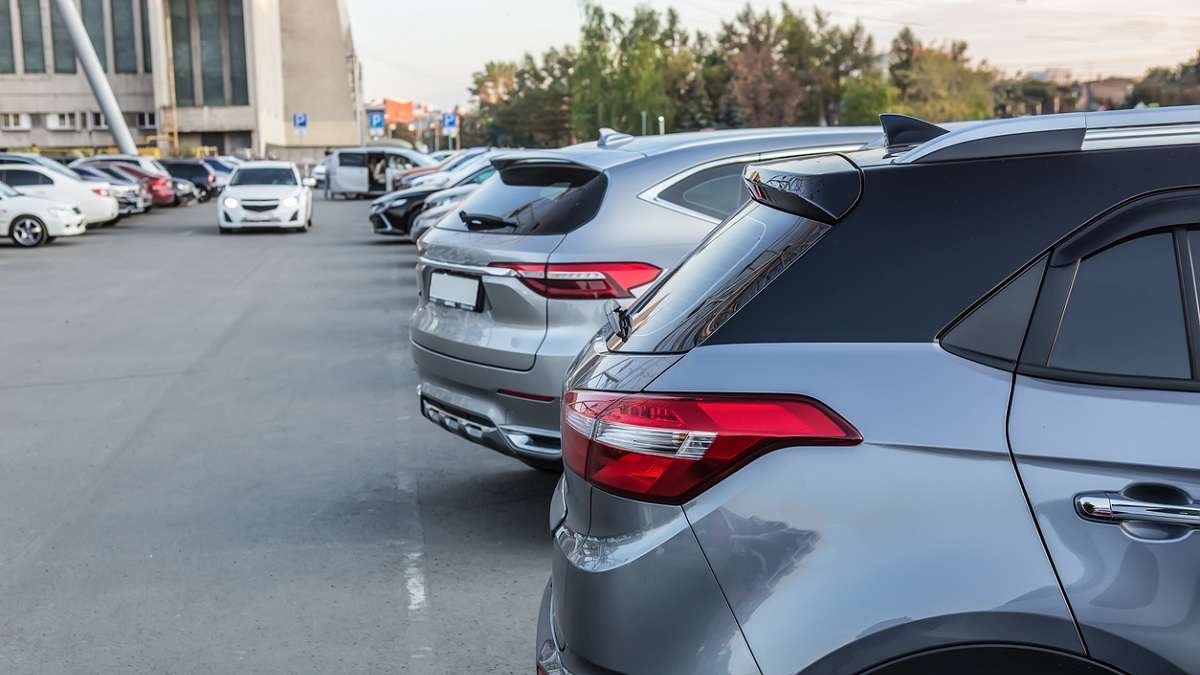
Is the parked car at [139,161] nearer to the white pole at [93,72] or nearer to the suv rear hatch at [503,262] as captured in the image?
the white pole at [93,72]

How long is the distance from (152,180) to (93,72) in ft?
96.0

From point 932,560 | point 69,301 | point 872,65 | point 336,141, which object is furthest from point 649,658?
point 872,65

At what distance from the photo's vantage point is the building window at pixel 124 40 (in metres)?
92.5

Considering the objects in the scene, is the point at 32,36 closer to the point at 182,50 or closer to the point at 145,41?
the point at 145,41

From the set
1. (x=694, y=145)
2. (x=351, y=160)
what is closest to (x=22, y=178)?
(x=351, y=160)

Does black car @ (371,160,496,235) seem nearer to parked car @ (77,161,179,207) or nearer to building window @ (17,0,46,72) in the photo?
parked car @ (77,161,179,207)

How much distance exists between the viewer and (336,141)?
12269 centimetres

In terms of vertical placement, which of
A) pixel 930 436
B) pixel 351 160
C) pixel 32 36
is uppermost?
pixel 32 36

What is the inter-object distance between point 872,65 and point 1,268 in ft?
402

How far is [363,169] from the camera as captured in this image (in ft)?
145

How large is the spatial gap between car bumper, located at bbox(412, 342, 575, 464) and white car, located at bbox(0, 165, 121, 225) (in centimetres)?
2330

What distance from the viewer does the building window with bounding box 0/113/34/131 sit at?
95.6 meters

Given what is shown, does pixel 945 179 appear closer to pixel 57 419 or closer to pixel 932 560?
pixel 932 560

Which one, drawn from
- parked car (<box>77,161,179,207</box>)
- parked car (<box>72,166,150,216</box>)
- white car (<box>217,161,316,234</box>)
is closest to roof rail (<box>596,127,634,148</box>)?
white car (<box>217,161,316,234</box>)
